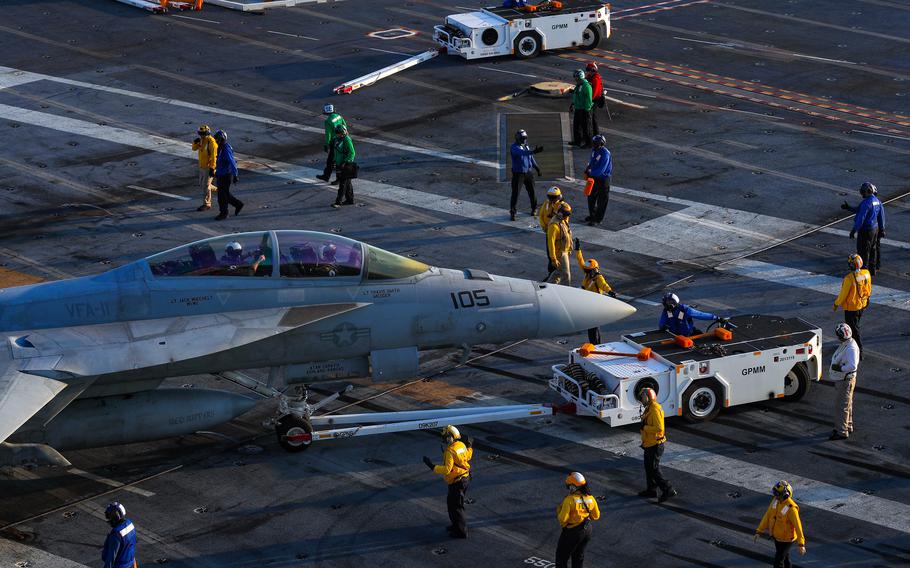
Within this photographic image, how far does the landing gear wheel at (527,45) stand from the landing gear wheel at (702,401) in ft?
75.9

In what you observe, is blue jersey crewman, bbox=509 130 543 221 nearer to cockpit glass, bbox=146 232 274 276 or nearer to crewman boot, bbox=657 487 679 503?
cockpit glass, bbox=146 232 274 276

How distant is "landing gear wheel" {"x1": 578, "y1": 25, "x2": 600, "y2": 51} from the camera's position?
4253 centimetres

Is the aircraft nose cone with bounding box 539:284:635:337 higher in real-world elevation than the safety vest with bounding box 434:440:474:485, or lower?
higher

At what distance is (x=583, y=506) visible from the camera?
15883mm

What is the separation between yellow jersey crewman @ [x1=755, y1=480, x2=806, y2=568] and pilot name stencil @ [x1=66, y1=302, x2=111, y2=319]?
32.4 feet

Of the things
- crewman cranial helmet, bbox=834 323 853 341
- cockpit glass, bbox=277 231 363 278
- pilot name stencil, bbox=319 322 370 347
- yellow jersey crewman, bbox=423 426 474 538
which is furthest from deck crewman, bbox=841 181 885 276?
yellow jersey crewman, bbox=423 426 474 538

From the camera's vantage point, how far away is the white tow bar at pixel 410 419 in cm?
1991

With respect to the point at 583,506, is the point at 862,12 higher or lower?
higher

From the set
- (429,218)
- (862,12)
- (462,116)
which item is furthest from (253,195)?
(862,12)

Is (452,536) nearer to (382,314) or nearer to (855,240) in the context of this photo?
(382,314)

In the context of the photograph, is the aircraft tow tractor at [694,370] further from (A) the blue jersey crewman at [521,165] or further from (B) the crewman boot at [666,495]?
(A) the blue jersey crewman at [521,165]

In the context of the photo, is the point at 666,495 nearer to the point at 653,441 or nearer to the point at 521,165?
the point at 653,441

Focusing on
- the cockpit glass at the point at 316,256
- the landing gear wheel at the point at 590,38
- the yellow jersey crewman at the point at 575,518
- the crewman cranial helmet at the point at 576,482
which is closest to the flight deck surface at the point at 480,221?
the landing gear wheel at the point at 590,38

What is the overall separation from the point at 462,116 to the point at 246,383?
18.2 meters
